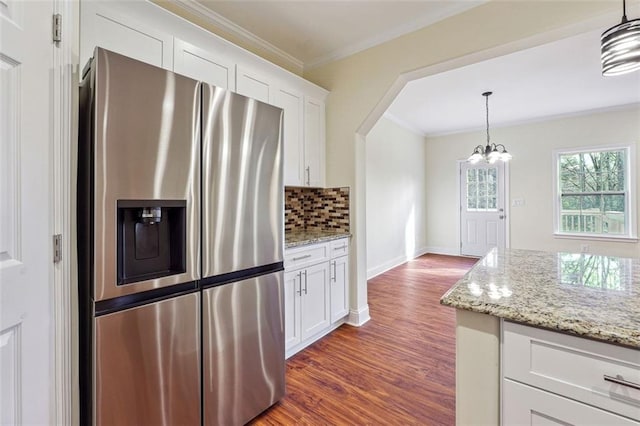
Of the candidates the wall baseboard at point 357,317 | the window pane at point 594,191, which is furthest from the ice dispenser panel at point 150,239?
the window pane at point 594,191

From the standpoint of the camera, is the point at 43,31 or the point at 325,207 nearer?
the point at 43,31

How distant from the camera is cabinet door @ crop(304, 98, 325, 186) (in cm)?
280

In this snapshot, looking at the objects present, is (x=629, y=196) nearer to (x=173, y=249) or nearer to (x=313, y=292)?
(x=313, y=292)

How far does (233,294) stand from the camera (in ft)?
4.88

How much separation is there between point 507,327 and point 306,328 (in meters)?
1.71

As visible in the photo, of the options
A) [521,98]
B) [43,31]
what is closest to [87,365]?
[43,31]

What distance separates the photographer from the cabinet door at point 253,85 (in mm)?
2180

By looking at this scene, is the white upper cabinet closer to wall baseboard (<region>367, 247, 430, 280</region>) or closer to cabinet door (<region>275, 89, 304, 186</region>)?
cabinet door (<region>275, 89, 304, 186</region>)

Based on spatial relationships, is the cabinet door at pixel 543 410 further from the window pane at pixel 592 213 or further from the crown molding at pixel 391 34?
the window pane at pixel 592 213

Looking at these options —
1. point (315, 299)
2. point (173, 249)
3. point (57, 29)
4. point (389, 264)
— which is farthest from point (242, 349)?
point (389, 264)

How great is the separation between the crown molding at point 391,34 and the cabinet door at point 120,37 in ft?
5.41

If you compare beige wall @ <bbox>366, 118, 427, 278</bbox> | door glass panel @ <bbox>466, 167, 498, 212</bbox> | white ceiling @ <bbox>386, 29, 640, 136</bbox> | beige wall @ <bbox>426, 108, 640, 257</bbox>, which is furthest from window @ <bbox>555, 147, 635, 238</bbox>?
beige wall @ <bbox>366, 118, 427, 278</bbox>

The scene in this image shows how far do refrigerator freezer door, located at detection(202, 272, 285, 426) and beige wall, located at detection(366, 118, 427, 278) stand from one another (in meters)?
3.06

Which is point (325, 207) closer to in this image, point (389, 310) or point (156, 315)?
point (389, 310)
